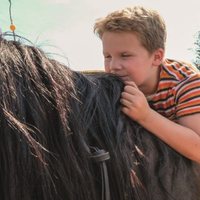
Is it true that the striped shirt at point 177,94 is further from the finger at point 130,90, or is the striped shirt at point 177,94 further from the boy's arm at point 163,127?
the finger at point 130,90

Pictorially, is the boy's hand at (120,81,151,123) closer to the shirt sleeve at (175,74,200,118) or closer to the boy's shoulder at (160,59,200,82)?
the shirt sleeve at (175,74,200,118)

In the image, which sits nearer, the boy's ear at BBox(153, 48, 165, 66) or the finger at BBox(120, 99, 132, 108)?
the finger at BBox(120, 99, 132, 108)

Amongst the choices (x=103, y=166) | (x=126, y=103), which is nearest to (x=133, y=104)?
(x=126, y=103)

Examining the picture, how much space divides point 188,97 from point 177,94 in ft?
0.14

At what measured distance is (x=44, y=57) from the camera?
3.44ft

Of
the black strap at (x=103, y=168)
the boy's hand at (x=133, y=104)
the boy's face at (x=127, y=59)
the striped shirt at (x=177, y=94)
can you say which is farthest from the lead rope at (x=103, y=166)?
the boy's face at (x=127, y=59)

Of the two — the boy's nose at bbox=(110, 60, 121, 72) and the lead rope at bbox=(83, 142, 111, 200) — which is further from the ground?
the boy's nose at bbox=(110, 60, 121, 72)

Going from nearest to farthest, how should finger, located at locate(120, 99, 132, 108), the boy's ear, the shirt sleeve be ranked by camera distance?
finger, located at locate(120, 99, 132, 108) < the shirt sleeve < the boy's ear

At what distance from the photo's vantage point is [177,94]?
1.43 meters

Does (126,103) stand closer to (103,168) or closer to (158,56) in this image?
(103,168)

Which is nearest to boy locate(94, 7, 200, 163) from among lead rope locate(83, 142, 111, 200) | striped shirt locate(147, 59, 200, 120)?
striped shirt locate(147, 59, 200, 120)

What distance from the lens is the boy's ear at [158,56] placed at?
1.68 metres

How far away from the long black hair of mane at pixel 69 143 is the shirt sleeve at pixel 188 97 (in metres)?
0.26

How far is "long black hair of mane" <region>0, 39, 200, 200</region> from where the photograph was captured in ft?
2.87
